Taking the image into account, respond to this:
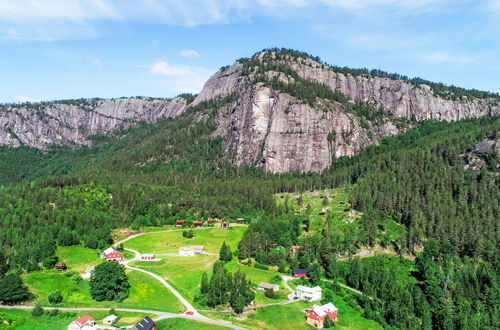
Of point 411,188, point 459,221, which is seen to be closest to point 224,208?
point 411,188

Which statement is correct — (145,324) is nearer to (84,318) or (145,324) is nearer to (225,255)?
(84,318)

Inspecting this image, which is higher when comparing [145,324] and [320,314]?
[145,324]

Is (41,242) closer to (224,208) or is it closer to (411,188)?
(224,208)

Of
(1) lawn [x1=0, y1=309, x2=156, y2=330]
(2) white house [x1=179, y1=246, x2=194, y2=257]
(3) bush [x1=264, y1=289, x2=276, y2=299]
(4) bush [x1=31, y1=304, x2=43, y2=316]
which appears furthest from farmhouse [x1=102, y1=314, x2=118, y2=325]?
(2) white house [x1=179, y1=246, x2=194, y2=257]

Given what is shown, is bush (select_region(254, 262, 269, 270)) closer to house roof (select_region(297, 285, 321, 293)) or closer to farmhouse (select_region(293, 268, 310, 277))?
farmhouse (select_region(293, 268, 310, 277))

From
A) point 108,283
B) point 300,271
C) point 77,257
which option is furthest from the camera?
point 77,257

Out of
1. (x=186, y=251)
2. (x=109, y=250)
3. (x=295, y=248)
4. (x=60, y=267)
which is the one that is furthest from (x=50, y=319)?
(x=295, y=248)

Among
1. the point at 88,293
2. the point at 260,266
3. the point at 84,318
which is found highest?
the point at 260,266
